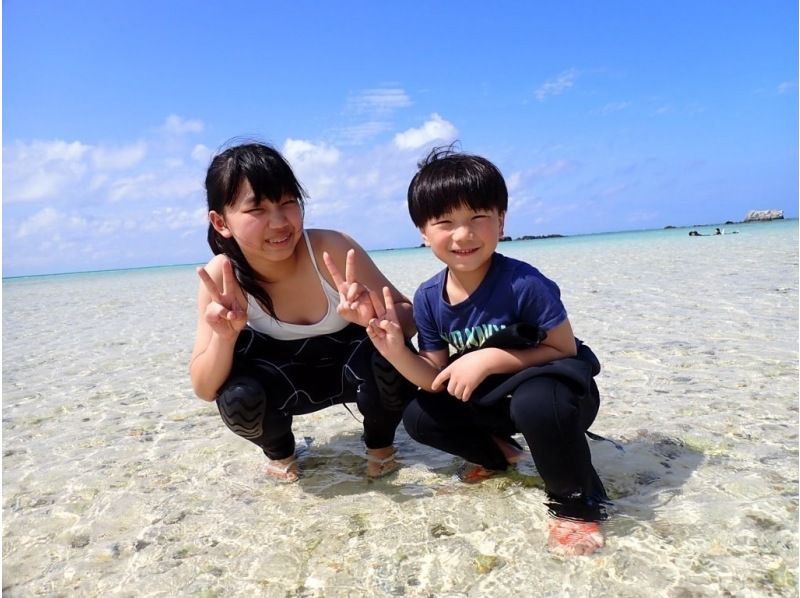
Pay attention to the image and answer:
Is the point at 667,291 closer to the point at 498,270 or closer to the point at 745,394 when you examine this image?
the point at 745,394

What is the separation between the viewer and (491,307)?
2.03 meters

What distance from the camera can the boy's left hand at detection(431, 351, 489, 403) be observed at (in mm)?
1925

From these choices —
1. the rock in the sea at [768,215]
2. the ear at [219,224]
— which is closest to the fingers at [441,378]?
the ear at [219,224]

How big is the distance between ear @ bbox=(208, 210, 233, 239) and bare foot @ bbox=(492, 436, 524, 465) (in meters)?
1.42

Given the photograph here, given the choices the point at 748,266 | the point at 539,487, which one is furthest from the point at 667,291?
the point at 539,487

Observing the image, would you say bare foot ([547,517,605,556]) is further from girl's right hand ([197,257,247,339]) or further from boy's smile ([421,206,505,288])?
girl's right hand ([197,257,247,339])

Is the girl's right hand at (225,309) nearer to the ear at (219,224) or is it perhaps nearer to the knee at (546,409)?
the ear at (219,224)

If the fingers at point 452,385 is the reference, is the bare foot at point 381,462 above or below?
below

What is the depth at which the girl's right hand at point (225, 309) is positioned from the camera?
210 centimetres

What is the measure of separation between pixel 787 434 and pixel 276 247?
2.40m

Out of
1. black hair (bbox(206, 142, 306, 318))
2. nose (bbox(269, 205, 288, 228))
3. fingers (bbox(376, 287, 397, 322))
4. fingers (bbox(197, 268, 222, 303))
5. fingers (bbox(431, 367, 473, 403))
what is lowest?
fingers (bbox(431, 367, 473, 403))

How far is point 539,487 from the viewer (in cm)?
212

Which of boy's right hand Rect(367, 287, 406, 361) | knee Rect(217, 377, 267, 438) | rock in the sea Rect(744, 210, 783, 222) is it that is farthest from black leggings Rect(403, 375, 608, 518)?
rock in the sea Rect(744, 210, 783, 222)

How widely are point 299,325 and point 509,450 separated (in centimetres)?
107
